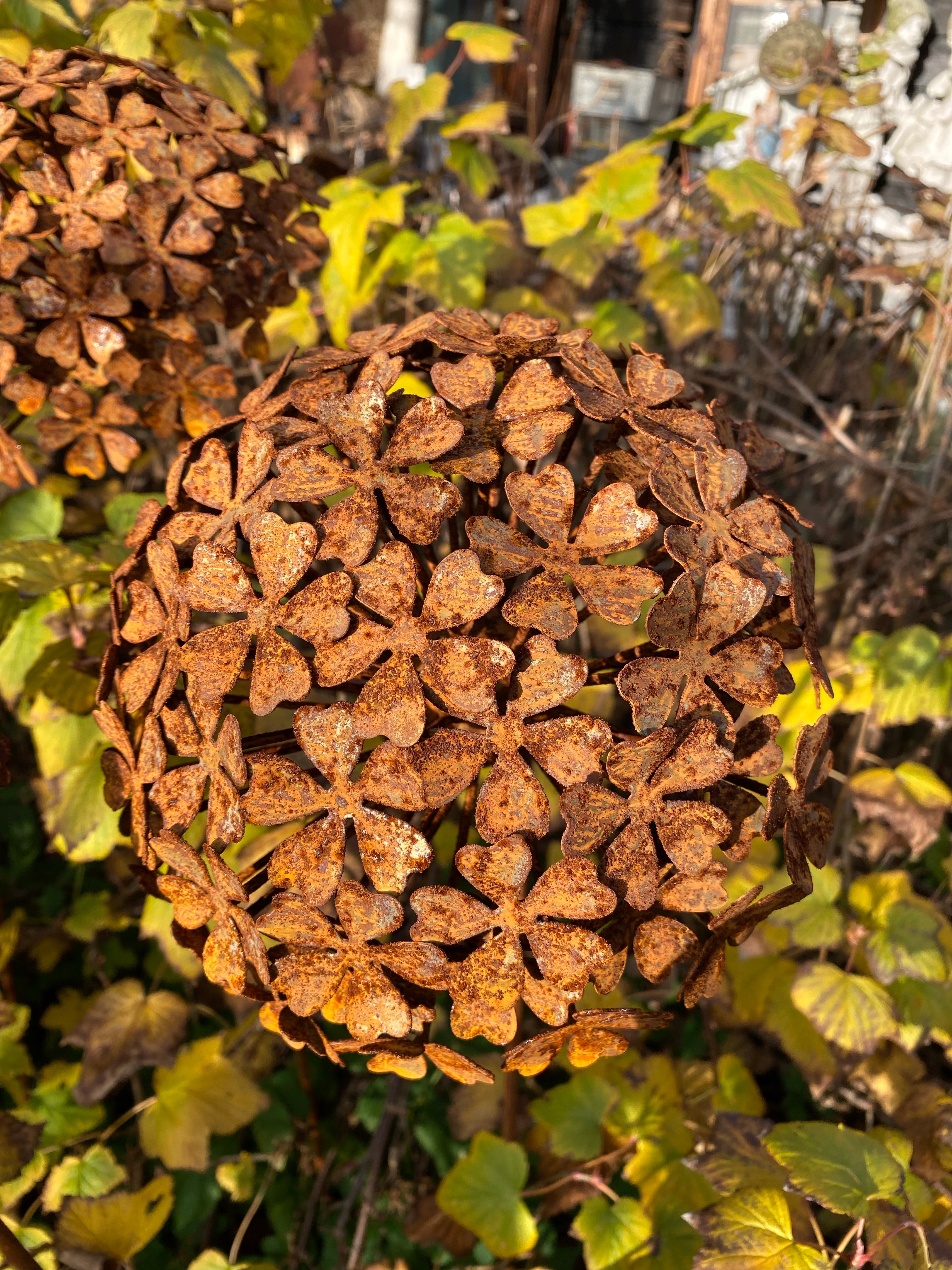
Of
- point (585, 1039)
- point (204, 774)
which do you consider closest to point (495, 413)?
point (204, 774)

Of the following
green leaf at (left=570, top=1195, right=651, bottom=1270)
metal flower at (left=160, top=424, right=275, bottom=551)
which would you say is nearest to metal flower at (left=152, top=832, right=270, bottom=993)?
metal flower at (left=160, top=424, right=275, bottom=551)

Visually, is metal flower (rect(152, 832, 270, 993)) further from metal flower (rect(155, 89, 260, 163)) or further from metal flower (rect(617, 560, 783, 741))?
metal flower (rect(155, 89, 260, 163))

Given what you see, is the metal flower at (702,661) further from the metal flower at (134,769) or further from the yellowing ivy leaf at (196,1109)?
the yellowing ivy leaf at (196,1109)

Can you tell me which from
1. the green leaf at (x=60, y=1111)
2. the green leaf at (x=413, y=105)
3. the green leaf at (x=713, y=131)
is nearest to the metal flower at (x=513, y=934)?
the green leaf at (x=60, y=1111)

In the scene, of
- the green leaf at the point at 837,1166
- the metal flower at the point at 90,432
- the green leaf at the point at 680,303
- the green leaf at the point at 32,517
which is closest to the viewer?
the green leaf at the point at 837,1166

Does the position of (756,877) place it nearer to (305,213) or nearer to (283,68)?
(305,213)

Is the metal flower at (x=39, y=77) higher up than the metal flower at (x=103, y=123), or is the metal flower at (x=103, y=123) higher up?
the metal flower at (x=39, y=77)

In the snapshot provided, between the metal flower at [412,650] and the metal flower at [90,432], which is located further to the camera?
the metal flower at [90,432]

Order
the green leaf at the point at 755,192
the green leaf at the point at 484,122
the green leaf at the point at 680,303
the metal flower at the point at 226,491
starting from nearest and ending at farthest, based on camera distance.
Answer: the metal flower at the point at 226,491 → the green leaf at the point at 755,192 → the green leaf at the point at 680,303 → the green leaf at the point at 484,122

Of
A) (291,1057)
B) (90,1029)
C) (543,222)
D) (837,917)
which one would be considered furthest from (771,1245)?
(543,222)
